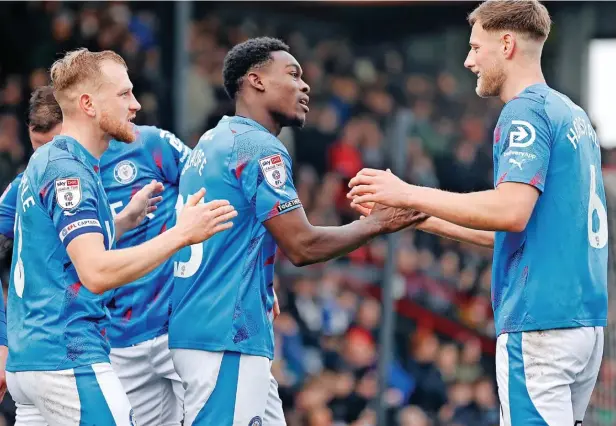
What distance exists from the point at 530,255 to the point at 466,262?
31.3ft

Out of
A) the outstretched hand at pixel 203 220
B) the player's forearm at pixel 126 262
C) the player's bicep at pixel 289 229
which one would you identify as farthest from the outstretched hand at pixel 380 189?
the player's forearm at pixel 126 262

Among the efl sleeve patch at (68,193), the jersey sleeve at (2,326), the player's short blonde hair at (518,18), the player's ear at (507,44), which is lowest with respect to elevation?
the jersey sleeve at (2,326)

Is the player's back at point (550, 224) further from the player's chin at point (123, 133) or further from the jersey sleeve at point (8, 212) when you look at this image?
the jersey sleeve at point (8, 212)

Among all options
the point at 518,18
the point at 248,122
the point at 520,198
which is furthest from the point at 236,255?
the point at 518,18

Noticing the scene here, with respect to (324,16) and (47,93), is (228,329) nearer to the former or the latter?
(47,93)

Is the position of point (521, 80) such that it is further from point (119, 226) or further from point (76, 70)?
Answer: point (119, 226)

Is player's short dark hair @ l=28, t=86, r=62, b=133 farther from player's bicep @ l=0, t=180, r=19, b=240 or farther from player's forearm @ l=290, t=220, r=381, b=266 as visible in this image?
player's forearm @ l=290, t=220, r=381, b=266

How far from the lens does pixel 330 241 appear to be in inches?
227

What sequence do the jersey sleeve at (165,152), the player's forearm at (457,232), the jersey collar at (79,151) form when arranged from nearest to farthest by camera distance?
the jersey collar at (79,151) → the player's forearm at (457,232) → the jersey sleeve at (165,152)

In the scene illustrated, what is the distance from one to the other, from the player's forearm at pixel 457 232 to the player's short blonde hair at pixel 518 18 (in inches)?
44.1

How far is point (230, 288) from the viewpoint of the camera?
573 centimetres

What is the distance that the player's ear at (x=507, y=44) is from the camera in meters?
5.53

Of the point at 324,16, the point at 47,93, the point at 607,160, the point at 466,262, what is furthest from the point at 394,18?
the point at 47,93

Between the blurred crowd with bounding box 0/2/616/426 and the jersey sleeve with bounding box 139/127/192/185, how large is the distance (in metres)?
4.18
